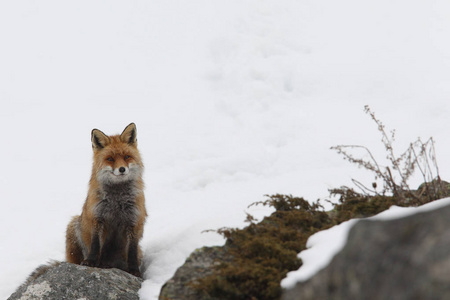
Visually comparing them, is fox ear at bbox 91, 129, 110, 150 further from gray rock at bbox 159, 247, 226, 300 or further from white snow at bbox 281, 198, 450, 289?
white snow at bbox 281, 198, 450, 289

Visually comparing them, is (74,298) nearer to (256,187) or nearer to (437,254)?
(437,254)

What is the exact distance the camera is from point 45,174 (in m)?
14.9

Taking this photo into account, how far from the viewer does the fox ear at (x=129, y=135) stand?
655 cm

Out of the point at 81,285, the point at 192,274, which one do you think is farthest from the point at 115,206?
the point at 192,274

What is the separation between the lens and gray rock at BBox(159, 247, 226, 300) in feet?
11.7

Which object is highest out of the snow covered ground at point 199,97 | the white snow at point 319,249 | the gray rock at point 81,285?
the snow covered ground at point 199,97

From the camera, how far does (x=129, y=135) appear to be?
6598 millimetres

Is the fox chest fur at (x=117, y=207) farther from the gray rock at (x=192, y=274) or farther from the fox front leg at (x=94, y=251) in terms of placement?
the gray rock at (x=192, y=274)

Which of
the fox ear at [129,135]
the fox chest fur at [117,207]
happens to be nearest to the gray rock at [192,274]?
the fox chest fur at [117,207]

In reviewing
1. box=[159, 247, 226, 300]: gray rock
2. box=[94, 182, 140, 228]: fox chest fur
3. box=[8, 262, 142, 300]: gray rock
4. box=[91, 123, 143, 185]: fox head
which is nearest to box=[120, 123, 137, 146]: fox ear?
box=[91, 123, 143, 185]: fox head

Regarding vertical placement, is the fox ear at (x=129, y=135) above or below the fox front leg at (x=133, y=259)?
above

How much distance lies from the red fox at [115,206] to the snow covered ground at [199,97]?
0.46 metres

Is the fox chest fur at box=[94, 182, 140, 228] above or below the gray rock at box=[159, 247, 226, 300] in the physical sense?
above

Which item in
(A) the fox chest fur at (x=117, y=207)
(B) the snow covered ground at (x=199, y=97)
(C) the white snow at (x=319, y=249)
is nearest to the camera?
(C) the white snow at (x=319, y=249)
